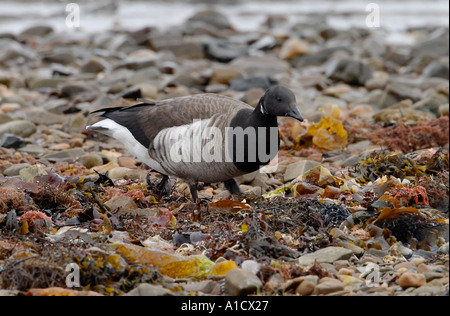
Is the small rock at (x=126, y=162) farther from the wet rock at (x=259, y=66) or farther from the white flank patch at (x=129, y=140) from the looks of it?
the wet rock at (x=259, y=66)

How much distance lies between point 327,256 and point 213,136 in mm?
1780

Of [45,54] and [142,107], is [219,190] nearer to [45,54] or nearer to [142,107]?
[142,107]

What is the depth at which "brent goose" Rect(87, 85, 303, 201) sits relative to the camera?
6250 mm

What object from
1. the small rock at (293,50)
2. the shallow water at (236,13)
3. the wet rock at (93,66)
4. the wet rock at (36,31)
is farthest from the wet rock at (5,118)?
the shallow water at (236,13)

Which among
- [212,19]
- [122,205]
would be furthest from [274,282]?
[212,19]

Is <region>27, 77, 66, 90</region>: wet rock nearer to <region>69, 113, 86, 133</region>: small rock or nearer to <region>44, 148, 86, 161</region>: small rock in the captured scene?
<region>69, 113, 86, 133</region>: small rock

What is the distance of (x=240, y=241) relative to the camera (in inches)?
209

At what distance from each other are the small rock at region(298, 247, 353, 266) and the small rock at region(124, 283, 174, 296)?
1.14 metres

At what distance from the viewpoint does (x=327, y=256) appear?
202 inches

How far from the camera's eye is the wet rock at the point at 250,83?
12.8m

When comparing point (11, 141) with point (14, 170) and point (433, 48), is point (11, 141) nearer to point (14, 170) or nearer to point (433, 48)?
point (14, 170)

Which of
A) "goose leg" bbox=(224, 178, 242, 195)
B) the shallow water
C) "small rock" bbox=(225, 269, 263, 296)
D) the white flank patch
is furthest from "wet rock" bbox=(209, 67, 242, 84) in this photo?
"small rock" bbox=(225, 269, 263, 296)

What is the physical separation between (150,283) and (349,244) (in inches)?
65.4

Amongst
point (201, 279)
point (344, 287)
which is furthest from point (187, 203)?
point (344, 287)
